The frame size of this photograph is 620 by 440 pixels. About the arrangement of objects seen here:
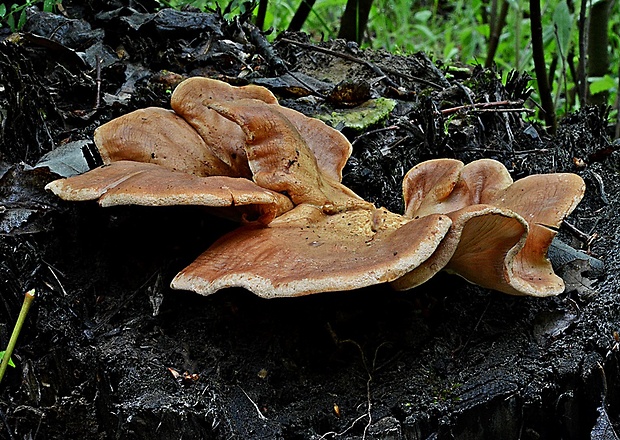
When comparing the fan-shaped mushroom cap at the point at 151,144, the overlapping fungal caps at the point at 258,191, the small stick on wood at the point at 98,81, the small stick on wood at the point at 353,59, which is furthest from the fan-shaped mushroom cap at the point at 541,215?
the small stick on wood at the point at 98,81

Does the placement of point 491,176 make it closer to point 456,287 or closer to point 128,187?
point 456,287

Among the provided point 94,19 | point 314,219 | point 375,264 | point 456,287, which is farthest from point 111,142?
point 94,19

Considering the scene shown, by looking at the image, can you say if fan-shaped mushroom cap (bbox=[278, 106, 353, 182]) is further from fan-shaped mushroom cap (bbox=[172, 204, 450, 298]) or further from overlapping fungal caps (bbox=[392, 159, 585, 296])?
fan-shaped mushroom cap (bbox=[172, 204, 450, 298])

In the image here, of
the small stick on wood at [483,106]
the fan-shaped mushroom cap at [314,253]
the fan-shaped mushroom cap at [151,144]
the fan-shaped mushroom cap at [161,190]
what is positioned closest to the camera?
the fan-shaped mushroom cap at [314,253]

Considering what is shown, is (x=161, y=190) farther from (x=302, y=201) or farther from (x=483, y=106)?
(x=483, y=106)

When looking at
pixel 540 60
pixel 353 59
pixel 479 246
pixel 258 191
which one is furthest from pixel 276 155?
pixel 540 60

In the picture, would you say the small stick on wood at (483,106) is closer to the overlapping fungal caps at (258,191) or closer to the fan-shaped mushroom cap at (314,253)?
the overlapping fungal caps at (258,191)

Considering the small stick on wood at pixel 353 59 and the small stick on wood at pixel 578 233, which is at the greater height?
the small stick on wood at pixel 353 59
